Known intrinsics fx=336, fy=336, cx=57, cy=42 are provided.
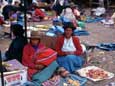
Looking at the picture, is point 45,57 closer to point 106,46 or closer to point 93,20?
point 106,46

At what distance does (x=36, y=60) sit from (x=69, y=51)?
3.03 ft

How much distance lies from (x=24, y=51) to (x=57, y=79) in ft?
2.32

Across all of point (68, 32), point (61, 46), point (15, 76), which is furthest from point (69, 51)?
point (15, 76)

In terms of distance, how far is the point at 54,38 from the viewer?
6.45 meters

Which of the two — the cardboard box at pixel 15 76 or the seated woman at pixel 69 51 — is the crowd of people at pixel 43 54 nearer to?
the seated woman at pixel 69 51

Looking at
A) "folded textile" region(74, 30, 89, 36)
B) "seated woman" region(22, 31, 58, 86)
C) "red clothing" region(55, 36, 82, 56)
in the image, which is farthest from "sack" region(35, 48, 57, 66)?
"folded textile" region(74, 30, 89, 36)

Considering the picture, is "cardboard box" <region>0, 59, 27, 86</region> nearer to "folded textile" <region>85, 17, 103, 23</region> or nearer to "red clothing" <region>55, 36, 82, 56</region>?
"red clothing" <region>55, 36, 82, 56</region>

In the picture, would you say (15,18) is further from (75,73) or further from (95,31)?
(75,73)

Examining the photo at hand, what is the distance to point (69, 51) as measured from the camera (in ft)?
20.1

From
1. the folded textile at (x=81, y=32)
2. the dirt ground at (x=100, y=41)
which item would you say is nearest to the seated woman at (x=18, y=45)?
the dirt ground at (x=100, y=41)

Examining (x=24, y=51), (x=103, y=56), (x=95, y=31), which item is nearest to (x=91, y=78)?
(x=24, y=51)

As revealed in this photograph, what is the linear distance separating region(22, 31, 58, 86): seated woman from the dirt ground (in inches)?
28.9

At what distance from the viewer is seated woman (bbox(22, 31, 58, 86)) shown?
211 inches

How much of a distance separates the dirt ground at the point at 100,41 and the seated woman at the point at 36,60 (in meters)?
0.73
